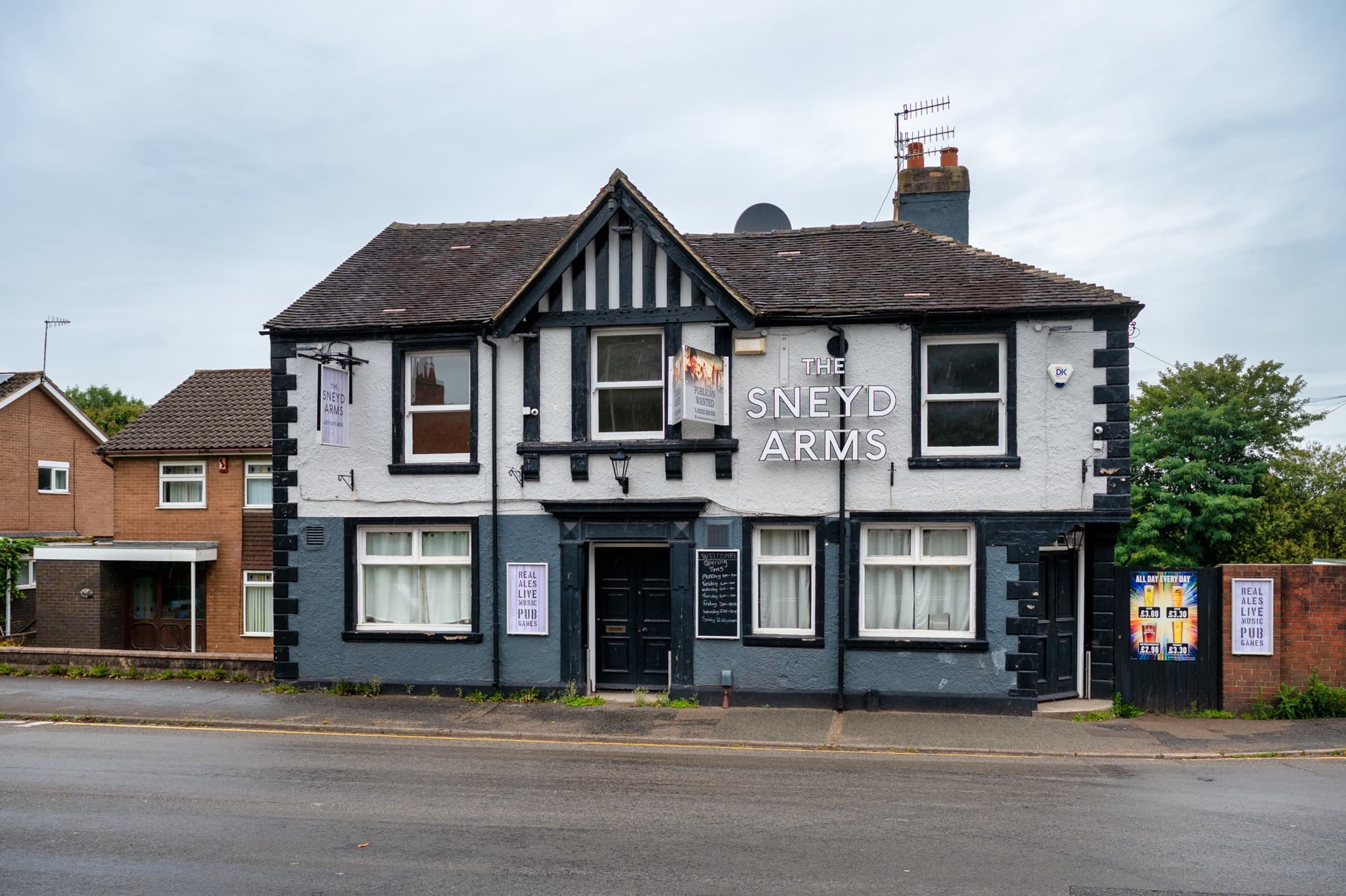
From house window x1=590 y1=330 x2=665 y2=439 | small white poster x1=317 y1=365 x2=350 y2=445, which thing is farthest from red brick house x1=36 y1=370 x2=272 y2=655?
house window x1=590 y1=330 x2=665 y2=439

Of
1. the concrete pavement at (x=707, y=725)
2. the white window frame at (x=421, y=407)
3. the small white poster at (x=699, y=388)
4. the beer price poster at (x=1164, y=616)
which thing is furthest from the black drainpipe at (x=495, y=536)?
the beer price poster at (x=1164, y=616)

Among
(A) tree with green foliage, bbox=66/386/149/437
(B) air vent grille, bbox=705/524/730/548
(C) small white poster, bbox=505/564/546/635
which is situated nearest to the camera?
(B) air vent grille, bbox=705/524/730/548

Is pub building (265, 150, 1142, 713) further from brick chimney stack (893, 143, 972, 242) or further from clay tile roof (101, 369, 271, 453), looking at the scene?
clay tile roof (101, 369, 271, 453)

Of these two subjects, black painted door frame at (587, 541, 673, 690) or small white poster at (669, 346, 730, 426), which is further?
black painted door frame at (587, 541, 673, 690)

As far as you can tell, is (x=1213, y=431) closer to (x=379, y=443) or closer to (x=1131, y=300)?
(x=1131, y=300)

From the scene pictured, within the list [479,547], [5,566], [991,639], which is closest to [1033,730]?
[991,639]

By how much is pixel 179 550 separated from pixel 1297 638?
74.6ft

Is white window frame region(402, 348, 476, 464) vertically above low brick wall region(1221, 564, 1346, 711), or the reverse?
white window frame region(402, 348, 476, 464)

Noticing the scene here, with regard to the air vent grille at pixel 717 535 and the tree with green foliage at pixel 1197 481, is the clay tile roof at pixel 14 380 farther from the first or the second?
the tree with green foliage at pixel 1197 481

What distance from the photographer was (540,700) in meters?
14.7

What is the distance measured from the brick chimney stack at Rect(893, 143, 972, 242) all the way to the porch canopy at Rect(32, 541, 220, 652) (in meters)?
17.9

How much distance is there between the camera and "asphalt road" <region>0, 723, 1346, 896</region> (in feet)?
23.4

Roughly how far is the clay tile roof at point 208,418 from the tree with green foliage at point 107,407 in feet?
95.5

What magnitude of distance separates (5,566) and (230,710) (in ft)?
47.0
